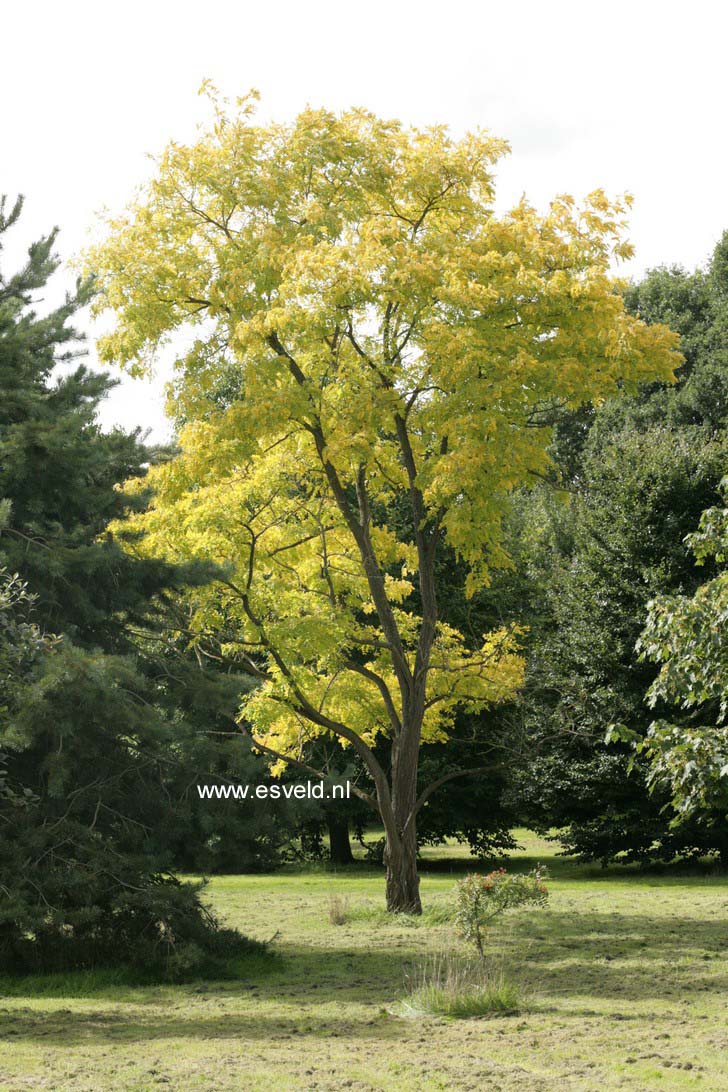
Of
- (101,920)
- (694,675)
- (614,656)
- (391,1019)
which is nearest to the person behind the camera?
(694,675)

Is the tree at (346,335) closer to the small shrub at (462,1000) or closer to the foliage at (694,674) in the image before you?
the foliage at (694,674)

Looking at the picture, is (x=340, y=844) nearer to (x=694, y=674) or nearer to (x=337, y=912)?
(x=337, y=912)

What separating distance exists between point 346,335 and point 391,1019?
8.66 m

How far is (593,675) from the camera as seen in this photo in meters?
21.0

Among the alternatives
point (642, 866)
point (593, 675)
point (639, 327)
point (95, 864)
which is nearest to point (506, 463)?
point (639, 327)

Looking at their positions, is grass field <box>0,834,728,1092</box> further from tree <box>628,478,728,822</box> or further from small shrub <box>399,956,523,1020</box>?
tree <box>628,478,728,822</box>

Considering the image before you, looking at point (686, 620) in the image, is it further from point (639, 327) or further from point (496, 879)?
point (639, 327)

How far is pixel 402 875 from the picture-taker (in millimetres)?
14852

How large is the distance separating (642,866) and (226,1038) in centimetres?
1449

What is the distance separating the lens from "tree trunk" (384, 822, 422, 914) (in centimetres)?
1478

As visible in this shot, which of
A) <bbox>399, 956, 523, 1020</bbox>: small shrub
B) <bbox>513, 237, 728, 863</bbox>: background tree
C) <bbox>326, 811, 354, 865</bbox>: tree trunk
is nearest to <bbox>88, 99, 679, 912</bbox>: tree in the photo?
<bbox>399, 956, 523, 1020</bbox>: small shrub

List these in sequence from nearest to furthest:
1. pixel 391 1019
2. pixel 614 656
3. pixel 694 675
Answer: pixel 694 675 → pixel 391 1019 → pixel 614 656

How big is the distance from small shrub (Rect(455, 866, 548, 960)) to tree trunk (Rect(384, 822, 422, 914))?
4.26m


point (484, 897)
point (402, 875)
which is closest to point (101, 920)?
point (484, 897)
